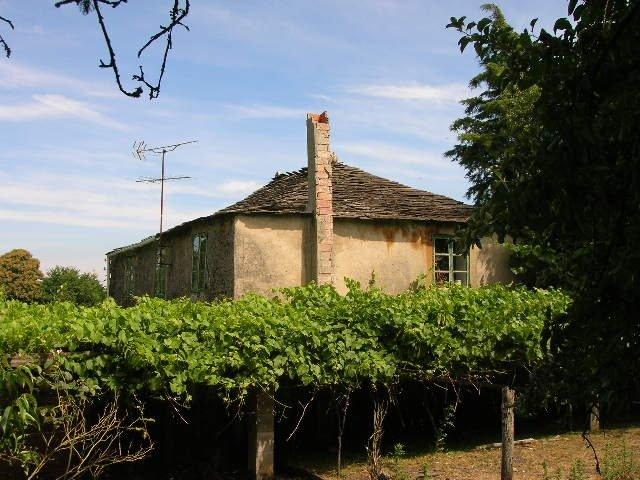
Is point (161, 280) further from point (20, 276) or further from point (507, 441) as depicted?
point (20, 276)

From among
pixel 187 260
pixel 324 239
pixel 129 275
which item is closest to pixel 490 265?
pixel 324 239

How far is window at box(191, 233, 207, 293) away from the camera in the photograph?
18370mm

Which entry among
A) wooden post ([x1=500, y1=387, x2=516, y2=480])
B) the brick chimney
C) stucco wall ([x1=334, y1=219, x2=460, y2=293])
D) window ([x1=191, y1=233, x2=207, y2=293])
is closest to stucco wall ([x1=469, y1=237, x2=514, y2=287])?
stucco wall ([x1=334, y1=219, x2=460, y2=293])

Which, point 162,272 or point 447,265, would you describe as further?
point 162,272

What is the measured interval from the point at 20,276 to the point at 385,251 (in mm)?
30604

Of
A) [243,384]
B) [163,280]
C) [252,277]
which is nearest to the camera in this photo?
[243,384]

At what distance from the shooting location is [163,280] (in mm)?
21703

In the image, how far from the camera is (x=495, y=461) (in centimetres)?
1241

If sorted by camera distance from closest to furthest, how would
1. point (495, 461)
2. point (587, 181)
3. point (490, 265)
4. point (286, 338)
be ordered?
point (587, 181)
point (286, 338)
point (495, 461)
point (490, 265)

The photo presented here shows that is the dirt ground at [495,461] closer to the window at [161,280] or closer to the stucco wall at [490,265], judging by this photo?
the stucco wall at [490,265]

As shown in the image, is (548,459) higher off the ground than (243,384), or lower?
lower

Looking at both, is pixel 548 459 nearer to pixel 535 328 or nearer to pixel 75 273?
pixel 535 328

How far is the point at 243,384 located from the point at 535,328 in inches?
213

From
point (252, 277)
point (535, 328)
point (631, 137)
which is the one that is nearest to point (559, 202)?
point (631, 137)
